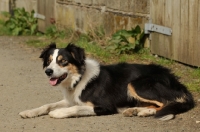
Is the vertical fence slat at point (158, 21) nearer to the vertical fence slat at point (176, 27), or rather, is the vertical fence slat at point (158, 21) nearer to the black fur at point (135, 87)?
the vertical fence slat at point (176, 27)

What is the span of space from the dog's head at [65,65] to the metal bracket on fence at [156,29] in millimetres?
3136

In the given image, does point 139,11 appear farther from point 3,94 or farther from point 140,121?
point 140,121

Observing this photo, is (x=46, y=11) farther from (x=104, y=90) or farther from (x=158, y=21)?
(x=104, y=90)

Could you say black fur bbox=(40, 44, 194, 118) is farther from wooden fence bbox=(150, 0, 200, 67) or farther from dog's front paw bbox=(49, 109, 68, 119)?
wooden fence bbox=(150, 0, 200, 67)

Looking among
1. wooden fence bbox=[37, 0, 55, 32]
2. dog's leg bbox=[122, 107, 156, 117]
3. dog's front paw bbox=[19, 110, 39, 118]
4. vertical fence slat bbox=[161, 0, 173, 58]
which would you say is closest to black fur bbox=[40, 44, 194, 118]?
dog's leg bbox=[122, 107, 156, 117]

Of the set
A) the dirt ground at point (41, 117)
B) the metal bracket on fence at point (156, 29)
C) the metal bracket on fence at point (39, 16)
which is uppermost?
the metal bracket on fence at point (39, 16)

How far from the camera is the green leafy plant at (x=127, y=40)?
984 cm

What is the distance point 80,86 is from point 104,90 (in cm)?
29

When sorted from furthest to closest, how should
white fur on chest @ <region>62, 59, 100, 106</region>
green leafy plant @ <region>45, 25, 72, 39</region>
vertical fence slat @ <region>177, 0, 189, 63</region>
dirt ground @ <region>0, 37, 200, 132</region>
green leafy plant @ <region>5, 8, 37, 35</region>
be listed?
green leafy plant @ <region>5, 8, 37, 35</region> → green leafy plant @ <region>45, 25, 72, 39</region> → vertical fence slat @ <region>177, 0, 189, 63</region> → white fur on chest @ <region>62, 59, 100, 106</region> → dirt ground @ <region>0, 37, 200, 132</region>

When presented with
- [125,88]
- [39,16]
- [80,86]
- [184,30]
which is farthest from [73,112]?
[39,16]

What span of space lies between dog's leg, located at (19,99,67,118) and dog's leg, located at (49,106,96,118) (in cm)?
20

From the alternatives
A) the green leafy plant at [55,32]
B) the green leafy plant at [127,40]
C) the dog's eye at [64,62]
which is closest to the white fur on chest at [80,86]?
the dog's eye at [64,62]

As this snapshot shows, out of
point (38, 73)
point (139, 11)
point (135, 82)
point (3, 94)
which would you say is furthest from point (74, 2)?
point (135, 82)

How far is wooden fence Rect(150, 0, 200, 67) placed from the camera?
8.50 metres
